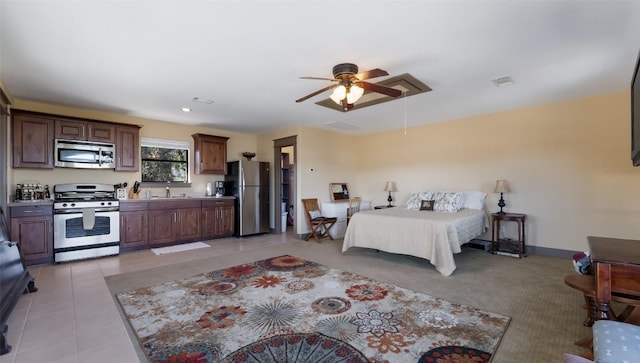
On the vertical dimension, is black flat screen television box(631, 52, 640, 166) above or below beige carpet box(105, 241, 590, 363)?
above

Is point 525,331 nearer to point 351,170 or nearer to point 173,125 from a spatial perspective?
point 351,170

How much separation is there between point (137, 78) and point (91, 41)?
0.91m

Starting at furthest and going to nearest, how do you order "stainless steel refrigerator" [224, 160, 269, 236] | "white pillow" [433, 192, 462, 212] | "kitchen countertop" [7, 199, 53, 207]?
"stainless steel refrigerator" [224, 160, 269, 236] → "white pillow" [433, 192, 462, 212] → "kitchen countertop" [7, 199, 53, 207]

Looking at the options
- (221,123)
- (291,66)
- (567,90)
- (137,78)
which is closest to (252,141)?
(221,123)

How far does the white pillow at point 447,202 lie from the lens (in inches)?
202

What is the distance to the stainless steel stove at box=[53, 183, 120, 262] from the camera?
14.2 ft

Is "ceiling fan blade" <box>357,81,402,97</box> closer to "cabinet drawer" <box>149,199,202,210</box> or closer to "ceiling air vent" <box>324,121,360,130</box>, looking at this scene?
"ceiling air vent" <box>324,121,360,130</box>

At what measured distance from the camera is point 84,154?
482 centimetres

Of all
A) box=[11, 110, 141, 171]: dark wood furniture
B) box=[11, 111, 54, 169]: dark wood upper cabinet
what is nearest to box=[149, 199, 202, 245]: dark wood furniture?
box=[11, 110, 141, 171]: dark wood furniture

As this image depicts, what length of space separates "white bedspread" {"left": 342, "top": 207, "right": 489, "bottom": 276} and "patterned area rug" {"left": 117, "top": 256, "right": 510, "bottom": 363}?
918 millimetres

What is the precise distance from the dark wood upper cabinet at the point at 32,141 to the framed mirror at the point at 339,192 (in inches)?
208

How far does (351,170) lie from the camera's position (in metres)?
7.55

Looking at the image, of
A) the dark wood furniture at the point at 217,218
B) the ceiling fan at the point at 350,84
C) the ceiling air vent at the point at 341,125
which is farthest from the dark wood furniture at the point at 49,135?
the ceiling fan at the point at 350,84

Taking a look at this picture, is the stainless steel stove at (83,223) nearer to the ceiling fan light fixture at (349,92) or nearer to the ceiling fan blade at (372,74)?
the ceiling fan light fixture at (349,92)
